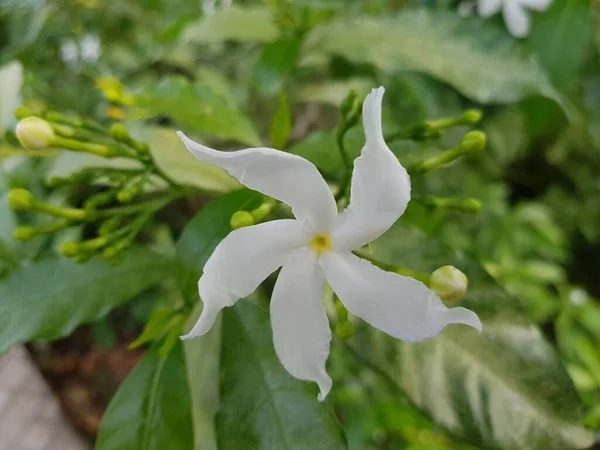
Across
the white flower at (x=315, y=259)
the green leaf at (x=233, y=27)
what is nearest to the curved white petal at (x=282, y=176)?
the white flower at (x=315, y=259)

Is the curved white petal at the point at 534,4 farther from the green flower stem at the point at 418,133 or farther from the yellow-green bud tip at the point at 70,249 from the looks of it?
the yellow-green bud tip at the point at 70,249

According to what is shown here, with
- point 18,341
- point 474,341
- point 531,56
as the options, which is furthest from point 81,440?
point 531,56

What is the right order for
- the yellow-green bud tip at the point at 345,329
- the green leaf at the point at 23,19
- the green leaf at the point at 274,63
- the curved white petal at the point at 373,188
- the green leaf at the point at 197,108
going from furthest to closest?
the green leaf at the point at 23,19 → the green leaf at the point at 274,63 → the green leaf at the point at 197,108 → the yellow-green bud tip at the point at 345,329 → the curved white petal at the point at 373,188

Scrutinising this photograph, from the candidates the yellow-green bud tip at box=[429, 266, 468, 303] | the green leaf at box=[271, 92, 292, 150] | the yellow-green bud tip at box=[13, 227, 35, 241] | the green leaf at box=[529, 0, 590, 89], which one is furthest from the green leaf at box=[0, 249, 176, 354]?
the green leaf at box=[529, 0, 590, 89]

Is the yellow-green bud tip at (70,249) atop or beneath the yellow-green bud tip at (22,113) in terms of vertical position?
beneath

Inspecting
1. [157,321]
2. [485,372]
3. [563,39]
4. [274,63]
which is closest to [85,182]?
[157,321]

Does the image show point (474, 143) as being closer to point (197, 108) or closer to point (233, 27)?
point (197, 108)
